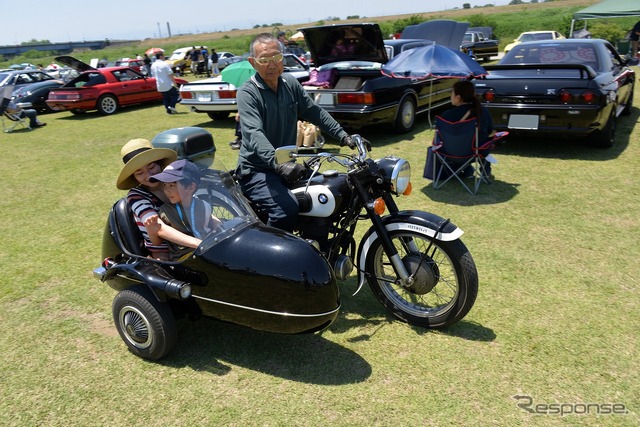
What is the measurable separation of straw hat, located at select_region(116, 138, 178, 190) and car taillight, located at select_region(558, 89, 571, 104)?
5.35 m

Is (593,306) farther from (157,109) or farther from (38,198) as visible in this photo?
(157,109)

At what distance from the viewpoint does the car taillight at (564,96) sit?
627 cm

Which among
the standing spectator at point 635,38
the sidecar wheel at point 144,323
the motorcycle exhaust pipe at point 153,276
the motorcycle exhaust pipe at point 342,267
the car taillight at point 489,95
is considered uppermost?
the standing spectator at point 635,38

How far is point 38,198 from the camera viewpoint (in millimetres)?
6676

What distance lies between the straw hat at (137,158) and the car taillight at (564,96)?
5.35 metres

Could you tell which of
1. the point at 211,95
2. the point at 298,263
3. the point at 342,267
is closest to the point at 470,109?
the point at 342,267

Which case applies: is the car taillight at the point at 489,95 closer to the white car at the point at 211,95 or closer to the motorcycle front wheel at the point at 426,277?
the motorcycle front wheel at the point at 426,277

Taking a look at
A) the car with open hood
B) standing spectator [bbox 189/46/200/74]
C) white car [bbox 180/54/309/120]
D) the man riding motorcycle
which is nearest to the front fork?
the man riding motorcycle

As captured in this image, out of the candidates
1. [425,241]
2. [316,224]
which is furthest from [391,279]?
[316,224]

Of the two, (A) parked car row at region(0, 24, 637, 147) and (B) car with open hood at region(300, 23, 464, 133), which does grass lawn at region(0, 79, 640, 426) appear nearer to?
(A) parked car row at region(0, 24, 637, 147)

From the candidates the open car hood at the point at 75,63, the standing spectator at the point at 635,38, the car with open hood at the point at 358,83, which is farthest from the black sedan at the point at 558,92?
the open car hood at the point at 75,63

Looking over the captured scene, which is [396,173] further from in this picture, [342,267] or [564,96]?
[564,96]

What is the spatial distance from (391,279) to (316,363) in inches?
30.2

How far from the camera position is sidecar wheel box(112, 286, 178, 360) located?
2.88 meters
